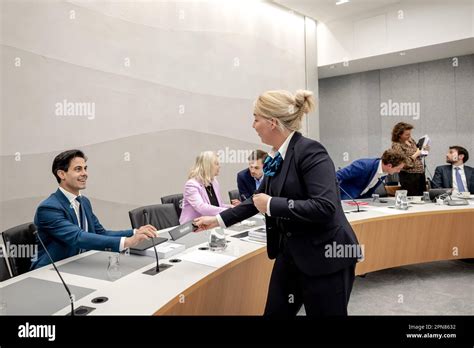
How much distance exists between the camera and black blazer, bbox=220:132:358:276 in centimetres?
144

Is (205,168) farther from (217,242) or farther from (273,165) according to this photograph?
(273,165)

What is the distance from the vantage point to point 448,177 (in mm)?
4742

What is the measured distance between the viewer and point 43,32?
3.76 meters

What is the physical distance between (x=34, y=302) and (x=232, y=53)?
16.1 ft

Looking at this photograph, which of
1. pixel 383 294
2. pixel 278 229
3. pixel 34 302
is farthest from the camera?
pixel 383 294

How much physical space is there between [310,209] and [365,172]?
249 cm

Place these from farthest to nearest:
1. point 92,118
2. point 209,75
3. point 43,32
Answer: point 209,75
point 92,118
point 43,32

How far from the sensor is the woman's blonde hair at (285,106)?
1621mm

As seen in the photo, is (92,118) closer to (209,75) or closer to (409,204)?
(209,75)

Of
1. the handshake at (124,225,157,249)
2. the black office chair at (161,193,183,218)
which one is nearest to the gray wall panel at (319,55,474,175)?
the black office chair at (161,193,183,218)

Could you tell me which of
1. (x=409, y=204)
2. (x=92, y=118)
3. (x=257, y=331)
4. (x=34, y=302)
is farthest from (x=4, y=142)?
(x=409, y=204)

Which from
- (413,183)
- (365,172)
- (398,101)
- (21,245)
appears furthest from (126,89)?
(398,101)

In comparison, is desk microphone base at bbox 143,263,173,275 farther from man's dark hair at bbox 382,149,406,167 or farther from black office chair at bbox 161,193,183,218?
man's dark hair at bbox 382,149,406,167

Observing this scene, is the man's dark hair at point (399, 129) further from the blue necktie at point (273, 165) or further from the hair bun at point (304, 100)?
the blue necktie at point (273, 165)
